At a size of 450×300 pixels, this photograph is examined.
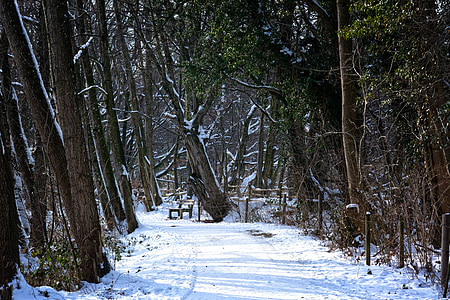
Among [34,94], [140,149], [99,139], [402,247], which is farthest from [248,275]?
[140,149]

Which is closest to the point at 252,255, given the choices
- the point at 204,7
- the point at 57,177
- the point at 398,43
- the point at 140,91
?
the point at 57,177

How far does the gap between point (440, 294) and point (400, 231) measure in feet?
4.76

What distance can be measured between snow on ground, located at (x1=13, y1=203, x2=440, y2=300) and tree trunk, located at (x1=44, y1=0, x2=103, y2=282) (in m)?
0.61

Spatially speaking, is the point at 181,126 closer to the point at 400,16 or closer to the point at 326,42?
the point at 326,42

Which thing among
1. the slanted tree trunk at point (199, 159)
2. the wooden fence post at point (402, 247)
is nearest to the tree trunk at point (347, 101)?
the wooden fence post at point (402, 247)

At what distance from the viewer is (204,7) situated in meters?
13.3

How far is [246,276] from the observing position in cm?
679

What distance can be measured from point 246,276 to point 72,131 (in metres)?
4.22

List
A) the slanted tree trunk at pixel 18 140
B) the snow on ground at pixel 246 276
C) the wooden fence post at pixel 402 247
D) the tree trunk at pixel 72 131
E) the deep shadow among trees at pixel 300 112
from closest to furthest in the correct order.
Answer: the snow on ground at pixel 246 276, the tree trunk at pixel 72 131, the deep shadow among trees at pixel 300 112, the wooden fence post at pixel 402 247, the slanted tree trunk at pixel 18 140

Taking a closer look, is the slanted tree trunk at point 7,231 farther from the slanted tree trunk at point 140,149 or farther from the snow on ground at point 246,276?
the slanted tree trunk at point 140,149

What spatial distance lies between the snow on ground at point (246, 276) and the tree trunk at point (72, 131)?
0.61 meters

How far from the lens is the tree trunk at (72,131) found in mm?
6320

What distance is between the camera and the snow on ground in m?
5.77

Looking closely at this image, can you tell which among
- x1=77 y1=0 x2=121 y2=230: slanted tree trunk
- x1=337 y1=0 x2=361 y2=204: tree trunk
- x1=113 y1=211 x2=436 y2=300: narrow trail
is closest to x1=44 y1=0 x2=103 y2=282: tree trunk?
x1=113 y1=211 x2=436 y2=300: narrow trail
